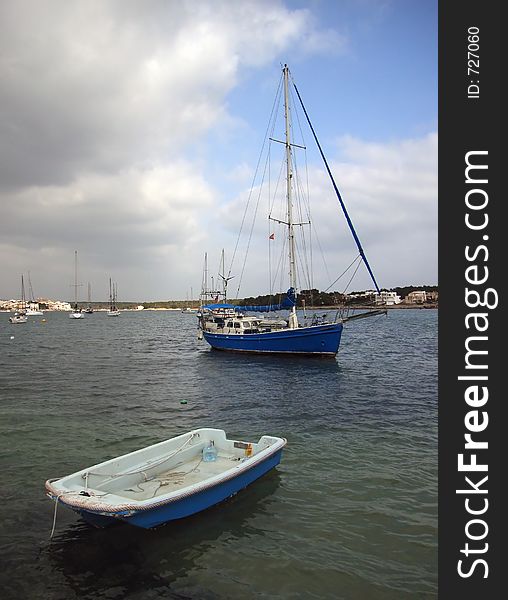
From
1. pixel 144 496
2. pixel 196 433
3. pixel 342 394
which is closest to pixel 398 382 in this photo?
pixel 342 394

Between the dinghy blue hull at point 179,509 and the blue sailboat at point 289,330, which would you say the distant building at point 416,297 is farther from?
the dinghy blue hull at point 179,509

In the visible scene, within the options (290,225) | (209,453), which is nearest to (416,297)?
(290,225)

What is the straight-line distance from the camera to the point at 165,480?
30.9 feet

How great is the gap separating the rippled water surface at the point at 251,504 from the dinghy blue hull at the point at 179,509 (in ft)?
0.94

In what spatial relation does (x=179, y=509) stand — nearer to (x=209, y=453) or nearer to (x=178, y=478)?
(x=178, y=478)

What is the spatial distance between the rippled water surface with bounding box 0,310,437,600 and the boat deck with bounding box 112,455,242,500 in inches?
27.7

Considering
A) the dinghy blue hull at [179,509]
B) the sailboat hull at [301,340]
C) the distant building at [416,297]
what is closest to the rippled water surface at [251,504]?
the dinghy blue hull at [179,509]

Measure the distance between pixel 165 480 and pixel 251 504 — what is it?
191 cm

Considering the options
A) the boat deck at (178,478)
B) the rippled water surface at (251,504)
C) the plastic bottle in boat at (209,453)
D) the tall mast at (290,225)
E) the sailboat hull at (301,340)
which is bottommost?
the rippled water surface at (251,504)

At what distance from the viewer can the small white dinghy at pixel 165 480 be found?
24.1ft

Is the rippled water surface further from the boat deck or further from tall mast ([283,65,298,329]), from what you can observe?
tall mast ([283,65,298,329])

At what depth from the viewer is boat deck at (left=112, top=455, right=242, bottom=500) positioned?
8.69 m

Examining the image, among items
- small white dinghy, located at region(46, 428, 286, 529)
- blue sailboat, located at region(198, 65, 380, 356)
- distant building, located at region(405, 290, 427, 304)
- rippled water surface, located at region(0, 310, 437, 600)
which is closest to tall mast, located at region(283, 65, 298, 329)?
blue sailboat, located at region(198, 65, 380, 356)

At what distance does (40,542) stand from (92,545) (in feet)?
3.30
